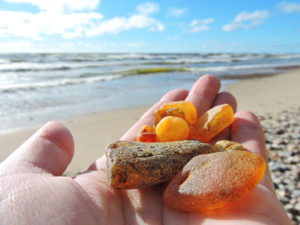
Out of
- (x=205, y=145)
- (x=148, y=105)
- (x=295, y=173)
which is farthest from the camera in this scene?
(x=148, y=105)

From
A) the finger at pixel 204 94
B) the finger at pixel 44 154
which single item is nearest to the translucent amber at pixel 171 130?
the finger at pixel 44 154

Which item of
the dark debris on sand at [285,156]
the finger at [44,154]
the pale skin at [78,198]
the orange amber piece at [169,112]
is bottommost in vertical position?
the dark debris on sand at [285,156]

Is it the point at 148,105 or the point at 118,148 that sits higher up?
the point at 118,148

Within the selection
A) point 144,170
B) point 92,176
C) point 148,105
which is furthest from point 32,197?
point 148,105

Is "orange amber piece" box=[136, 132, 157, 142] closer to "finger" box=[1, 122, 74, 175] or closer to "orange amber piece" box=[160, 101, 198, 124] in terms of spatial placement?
"orange amber piece" box=[160, 101, 198, 124]

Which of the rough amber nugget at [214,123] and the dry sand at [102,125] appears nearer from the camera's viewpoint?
the rough amber nugget at [214,123]

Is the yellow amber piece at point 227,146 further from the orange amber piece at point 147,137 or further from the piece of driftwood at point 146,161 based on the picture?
the orange amber piece at point 147,137

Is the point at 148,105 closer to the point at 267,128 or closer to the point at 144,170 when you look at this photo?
the point at 267,128

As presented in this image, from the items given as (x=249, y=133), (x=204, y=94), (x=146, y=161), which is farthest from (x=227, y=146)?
(x=204, y=94)
